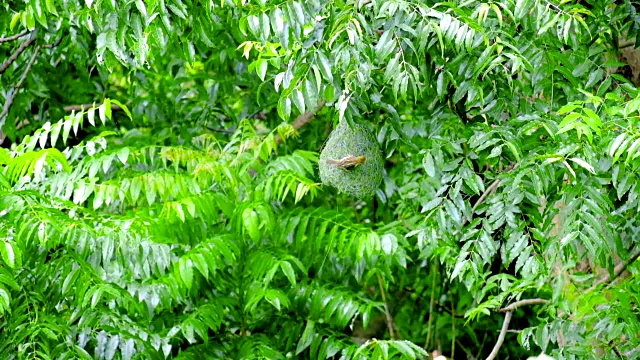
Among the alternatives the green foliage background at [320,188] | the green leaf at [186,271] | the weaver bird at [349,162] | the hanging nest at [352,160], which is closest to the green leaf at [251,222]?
the green foliage background at [320,188]

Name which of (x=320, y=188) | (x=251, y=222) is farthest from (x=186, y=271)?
(x=320, y=188)

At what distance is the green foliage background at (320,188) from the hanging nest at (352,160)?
4.1 inches

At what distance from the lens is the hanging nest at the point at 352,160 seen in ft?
12.4

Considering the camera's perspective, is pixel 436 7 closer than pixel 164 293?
Yes

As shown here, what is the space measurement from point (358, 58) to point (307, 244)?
1.61 meters

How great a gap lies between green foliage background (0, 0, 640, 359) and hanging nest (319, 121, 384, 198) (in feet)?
0.34

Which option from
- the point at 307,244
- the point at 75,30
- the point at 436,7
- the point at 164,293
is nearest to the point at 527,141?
the point at 436,7

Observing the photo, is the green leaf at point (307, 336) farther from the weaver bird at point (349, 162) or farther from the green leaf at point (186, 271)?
the weaver bird at point (349, 162)

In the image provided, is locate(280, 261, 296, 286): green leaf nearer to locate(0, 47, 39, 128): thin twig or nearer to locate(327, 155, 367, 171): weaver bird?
locate(327, 155, 367, 171): weaver bird

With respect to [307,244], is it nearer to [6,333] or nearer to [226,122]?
[6,333]

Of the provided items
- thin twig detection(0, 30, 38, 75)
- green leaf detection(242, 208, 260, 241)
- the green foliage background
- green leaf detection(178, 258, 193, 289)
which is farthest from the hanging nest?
thin twig detection(0, 30, 38, 75)

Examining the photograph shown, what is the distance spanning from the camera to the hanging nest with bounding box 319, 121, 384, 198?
12.4 feet

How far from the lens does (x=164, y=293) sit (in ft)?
14.3

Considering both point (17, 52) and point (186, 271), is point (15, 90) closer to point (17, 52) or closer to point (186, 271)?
point (17, 52)
